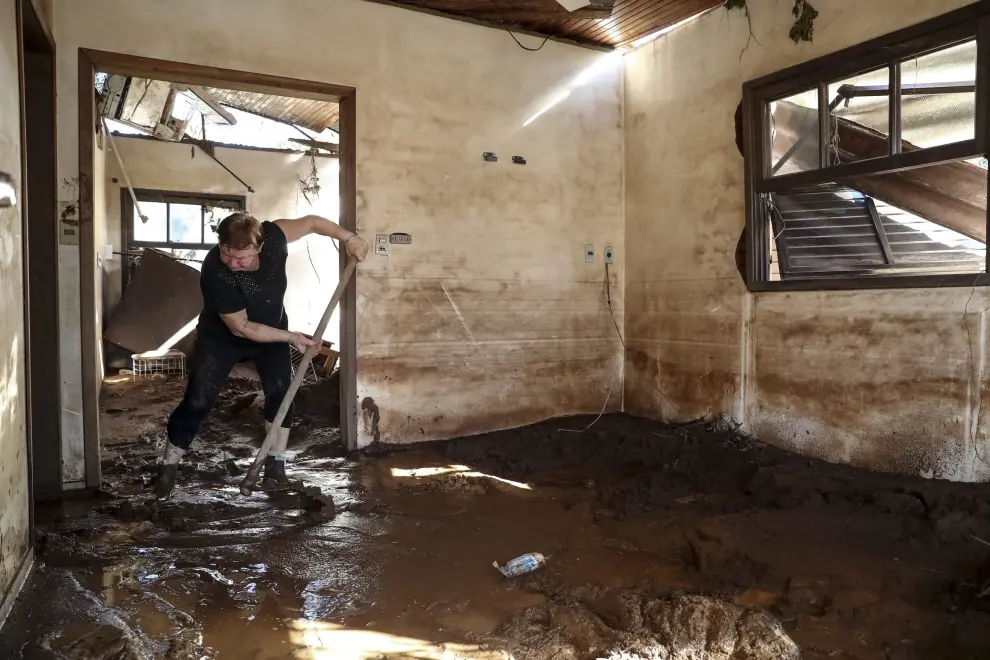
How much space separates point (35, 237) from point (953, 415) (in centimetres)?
470

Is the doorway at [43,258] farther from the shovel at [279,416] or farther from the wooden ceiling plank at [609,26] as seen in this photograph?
the wooden ceiling plank at [609,26]

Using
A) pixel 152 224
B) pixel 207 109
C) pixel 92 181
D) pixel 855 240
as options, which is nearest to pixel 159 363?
pixel 152 224

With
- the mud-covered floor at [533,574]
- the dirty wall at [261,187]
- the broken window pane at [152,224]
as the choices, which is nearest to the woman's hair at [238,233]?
the mud-covered floor at [533,574]

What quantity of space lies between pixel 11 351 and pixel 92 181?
5.80 ft

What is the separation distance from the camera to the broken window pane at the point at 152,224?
8312 millimetres

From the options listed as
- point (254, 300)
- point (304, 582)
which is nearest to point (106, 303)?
point (254, 300)

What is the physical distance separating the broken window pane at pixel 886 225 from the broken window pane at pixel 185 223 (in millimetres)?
7570

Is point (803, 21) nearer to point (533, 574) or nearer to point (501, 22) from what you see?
point (501, 22)

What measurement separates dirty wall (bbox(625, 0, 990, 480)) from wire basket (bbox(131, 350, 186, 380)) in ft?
18.4

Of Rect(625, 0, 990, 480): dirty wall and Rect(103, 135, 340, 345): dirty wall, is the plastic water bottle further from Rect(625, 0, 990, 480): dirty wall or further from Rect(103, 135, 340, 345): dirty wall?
Rect(103, 135, 340, 345): dirty wall

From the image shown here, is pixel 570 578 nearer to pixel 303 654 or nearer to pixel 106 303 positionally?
pixel 303 654

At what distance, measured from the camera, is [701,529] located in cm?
270

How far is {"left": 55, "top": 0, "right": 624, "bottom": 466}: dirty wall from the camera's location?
13.1 ft

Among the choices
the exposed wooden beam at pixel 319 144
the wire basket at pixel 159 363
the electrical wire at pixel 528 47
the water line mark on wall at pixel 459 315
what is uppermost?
the exposed wooden beam at pixel 319 144
